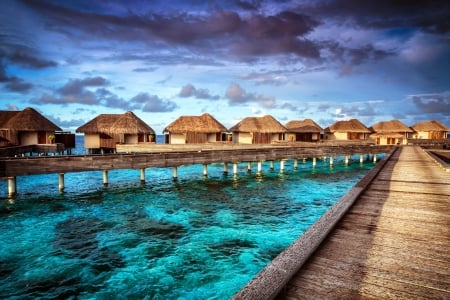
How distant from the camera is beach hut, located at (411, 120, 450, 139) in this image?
58469 mm

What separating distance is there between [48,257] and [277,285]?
8745 millimetres

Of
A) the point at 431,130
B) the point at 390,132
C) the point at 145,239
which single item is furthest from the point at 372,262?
the point at 431,130

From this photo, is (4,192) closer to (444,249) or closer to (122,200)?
(122,200)

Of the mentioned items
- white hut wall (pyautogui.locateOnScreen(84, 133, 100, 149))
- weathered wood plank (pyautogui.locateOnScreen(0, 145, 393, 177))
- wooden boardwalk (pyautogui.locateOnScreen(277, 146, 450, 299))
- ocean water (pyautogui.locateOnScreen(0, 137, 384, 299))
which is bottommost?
ocean water (pyautogui.locateOnScreen(0, 137, 384, 299))

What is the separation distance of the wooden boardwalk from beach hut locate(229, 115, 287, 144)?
37.6 metres

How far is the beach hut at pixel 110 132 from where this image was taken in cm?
3625

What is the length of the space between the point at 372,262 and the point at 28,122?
4081 centimetres

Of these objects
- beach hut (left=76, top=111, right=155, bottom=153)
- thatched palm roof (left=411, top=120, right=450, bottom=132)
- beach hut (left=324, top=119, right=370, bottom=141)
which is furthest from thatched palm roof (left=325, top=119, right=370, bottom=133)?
beach hut (left=76, top=111, right=155, bottom=153)

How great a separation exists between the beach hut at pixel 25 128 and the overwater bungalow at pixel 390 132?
6250 cm

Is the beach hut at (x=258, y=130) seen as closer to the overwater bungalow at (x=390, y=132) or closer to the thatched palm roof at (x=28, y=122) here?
the thatched palm roof at (x=28, y=122)

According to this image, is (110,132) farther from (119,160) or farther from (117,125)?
(119,160)

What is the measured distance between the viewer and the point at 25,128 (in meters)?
32.6

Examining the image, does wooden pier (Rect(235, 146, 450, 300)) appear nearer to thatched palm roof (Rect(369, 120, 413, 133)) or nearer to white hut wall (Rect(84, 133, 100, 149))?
white hut wall (Rect(84, 133, 100, 149))

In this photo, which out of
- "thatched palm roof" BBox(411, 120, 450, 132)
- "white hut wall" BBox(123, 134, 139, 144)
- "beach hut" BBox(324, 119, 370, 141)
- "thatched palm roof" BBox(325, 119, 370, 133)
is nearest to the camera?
"white hut wall" BBox(123, 134, 139, 144)
